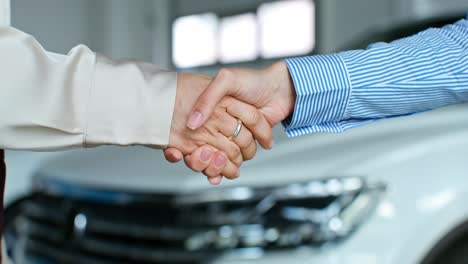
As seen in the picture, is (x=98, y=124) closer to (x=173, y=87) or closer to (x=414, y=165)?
(x=173, y=87)

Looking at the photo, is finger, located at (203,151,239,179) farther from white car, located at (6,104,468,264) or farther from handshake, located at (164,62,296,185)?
white car, located at (6,104,468,264)

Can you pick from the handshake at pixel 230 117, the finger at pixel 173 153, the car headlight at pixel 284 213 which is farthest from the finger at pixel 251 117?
the car headlight at pixel 284 213

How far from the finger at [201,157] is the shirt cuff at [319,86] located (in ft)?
0.49

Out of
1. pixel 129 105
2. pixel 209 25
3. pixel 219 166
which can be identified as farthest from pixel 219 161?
pixel 209 25

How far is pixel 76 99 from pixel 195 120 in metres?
0.21

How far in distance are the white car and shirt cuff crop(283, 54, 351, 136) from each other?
41cm

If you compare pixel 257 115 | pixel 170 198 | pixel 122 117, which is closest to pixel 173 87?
pixel 122 117

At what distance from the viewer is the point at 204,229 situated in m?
1.53

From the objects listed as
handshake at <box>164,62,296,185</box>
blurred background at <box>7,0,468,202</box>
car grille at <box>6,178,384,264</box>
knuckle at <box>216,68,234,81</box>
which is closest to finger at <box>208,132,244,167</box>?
handshake at <box>164,62,296,185</box>

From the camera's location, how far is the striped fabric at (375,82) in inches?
43.6

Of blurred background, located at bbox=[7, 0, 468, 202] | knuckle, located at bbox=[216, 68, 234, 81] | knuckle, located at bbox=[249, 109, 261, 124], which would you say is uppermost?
knuckle, located at bbox=[216, 68, 234, 81]

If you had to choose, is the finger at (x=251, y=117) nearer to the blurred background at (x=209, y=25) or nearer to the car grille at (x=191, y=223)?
the car grille at (x=191, y=223)

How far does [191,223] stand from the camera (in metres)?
1.55

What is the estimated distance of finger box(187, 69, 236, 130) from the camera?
1038mm
